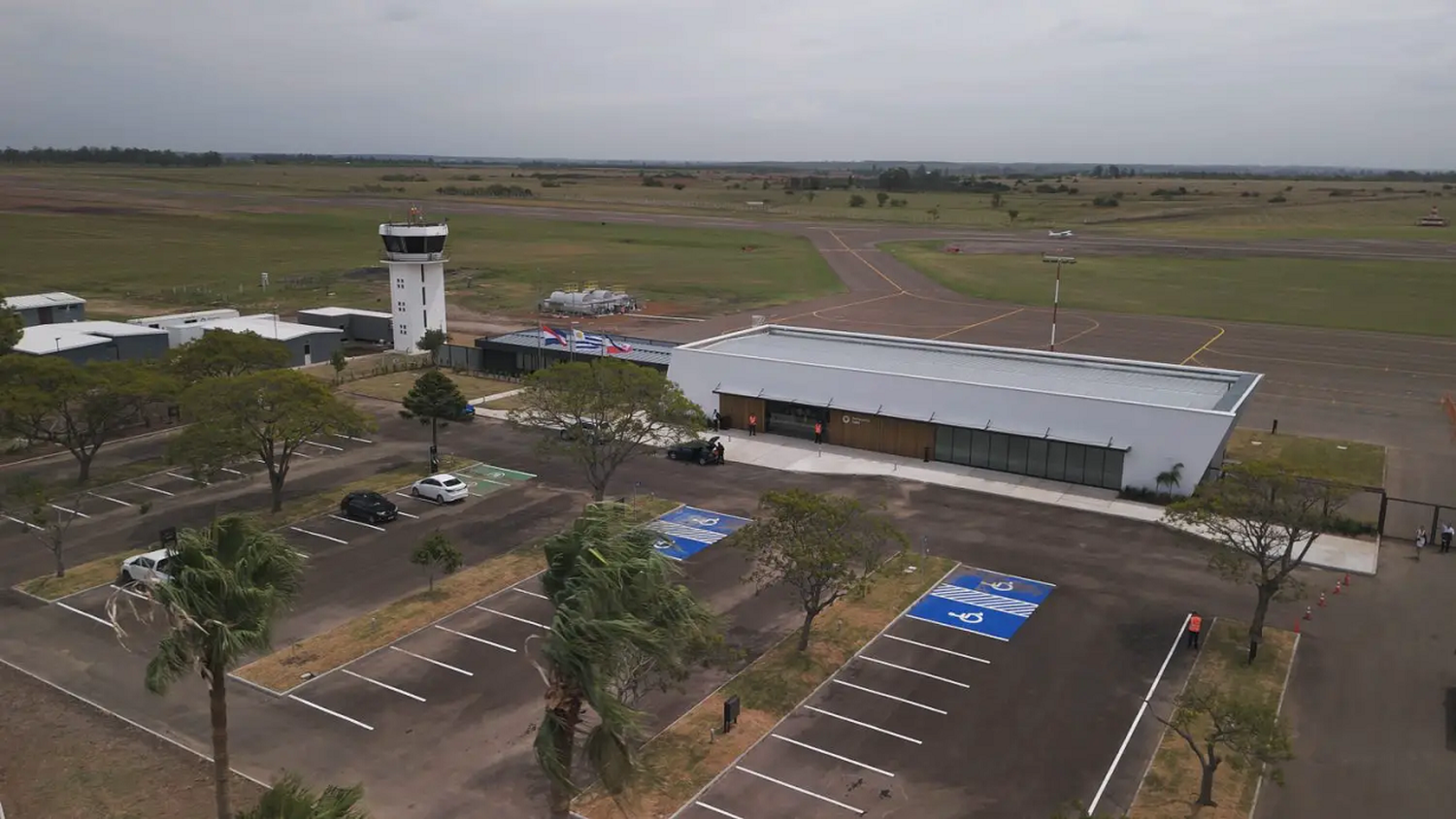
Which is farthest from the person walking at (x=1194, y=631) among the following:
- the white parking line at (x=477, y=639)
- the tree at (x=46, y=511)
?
the tree at (x=46, y=511)

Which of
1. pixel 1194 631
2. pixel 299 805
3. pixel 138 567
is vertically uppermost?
pixel 299 805

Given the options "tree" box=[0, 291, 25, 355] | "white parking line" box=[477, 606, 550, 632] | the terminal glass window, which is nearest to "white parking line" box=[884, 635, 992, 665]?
"white parking line" box=[477, 606, 550, 632]

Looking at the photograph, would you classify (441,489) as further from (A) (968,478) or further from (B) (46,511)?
(A) (968,478)

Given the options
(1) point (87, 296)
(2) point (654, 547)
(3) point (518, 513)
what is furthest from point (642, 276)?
(2) point (654, 547)

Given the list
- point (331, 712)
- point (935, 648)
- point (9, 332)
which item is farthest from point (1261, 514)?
point (9, 332)

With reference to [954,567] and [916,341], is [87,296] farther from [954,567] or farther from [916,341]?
[954,567]

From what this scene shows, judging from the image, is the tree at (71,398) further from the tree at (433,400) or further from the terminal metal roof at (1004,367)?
the terminal metal roof at (1004,367)
